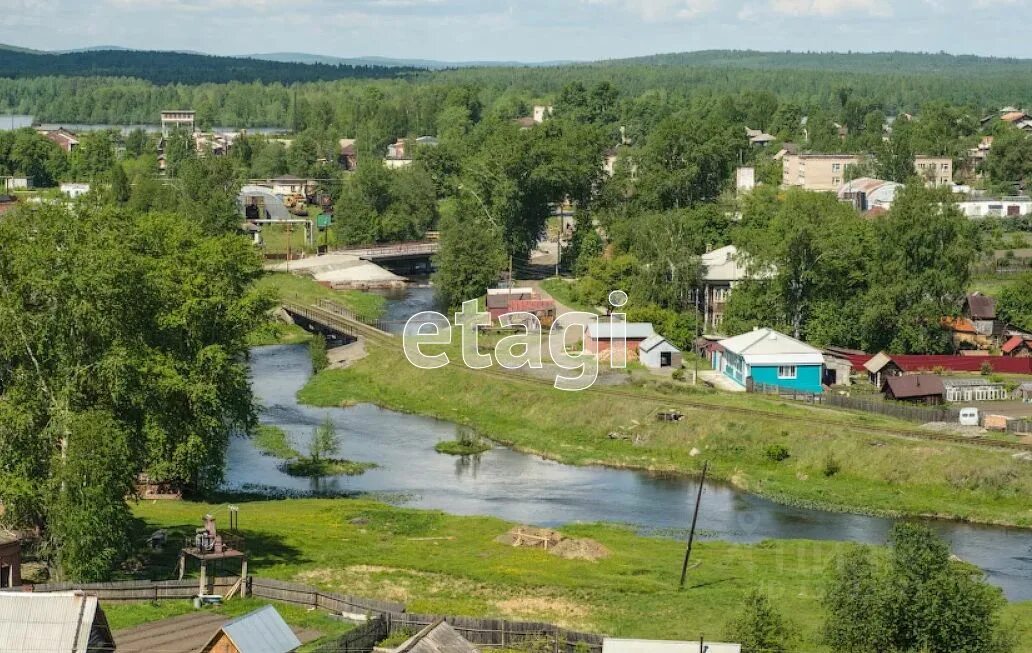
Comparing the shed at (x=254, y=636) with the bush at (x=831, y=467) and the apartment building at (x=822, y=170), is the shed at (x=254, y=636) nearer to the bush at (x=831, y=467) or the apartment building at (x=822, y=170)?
the bush at (x=831, y=467)

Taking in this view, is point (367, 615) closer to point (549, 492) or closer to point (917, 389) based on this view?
point (549, 492)

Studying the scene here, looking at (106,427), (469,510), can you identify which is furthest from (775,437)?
(106,427)

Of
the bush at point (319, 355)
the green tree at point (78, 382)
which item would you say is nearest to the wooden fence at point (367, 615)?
the green tree at point (78, 382)

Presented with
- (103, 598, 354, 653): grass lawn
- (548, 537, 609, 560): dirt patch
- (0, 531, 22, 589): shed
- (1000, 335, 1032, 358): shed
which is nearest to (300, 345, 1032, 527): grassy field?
(548, 537, 609, 560): dirt patch

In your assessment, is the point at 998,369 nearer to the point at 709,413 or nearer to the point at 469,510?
the point at 709,413

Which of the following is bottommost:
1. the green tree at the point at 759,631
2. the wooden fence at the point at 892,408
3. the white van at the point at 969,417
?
the wooden fence at the point at 892,408

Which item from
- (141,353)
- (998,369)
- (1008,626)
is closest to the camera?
(1008,626)

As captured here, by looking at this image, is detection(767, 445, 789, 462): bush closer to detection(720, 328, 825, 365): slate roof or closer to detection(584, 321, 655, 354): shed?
detection(720, 328, 825, 365): slate roof
